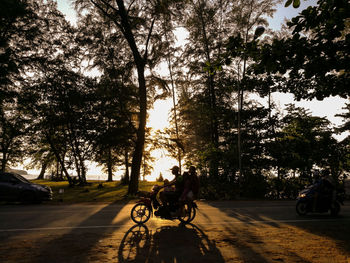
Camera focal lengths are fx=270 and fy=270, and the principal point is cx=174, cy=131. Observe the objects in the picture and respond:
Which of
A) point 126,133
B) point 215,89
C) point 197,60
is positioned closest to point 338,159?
point 215,89

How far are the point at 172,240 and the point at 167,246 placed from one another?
0.58 metres

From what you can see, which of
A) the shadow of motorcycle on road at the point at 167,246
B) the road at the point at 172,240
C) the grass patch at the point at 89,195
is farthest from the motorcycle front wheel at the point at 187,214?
the grass patch at the point at 89,195

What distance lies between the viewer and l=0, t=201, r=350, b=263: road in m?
5.43

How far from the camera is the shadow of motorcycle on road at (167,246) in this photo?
537 centimetres

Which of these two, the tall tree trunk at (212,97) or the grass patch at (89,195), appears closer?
the grass patch at (89,195)

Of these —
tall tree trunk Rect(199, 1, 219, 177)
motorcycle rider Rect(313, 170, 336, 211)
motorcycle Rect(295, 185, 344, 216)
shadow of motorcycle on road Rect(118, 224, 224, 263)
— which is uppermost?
tall tree trunk Rect(199, 1, 219, 177)

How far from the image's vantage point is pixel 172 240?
6777 millimetres

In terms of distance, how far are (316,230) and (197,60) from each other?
20.4 meters

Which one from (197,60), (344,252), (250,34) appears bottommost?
(344,252)

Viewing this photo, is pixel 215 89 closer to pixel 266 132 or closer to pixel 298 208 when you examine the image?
pixel 266 132

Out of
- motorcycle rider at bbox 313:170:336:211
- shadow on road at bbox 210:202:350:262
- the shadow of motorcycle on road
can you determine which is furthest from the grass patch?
motorcycle rider at bbox 313:170:336:211

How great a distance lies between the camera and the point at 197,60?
25.8m

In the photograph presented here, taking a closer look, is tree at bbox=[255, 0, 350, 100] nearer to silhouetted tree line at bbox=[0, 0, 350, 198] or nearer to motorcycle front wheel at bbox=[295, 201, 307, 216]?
motorcycle front wheel at bbox=[295, 201, 307, 216]

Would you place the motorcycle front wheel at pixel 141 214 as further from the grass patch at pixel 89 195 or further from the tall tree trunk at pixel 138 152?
the tall tree trunk at pixel 138 152
